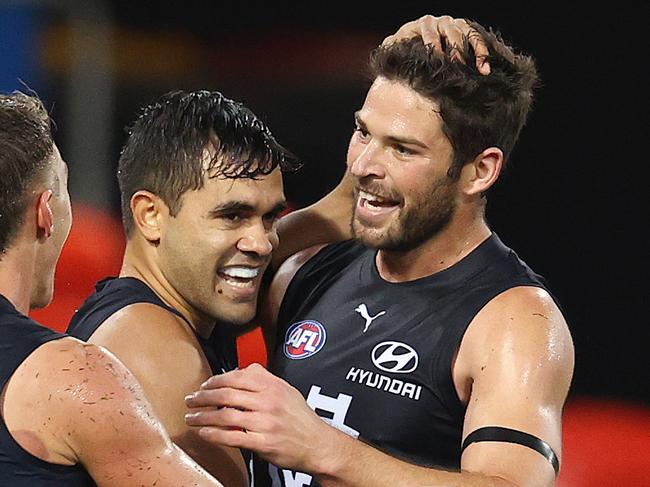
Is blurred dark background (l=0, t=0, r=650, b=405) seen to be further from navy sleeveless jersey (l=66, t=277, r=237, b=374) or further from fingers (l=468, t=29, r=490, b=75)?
navy sleeveless jersey (l=66, t=277, r=237, b=374)

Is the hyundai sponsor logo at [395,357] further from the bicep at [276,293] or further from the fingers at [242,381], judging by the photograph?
the fingers at [242,381]

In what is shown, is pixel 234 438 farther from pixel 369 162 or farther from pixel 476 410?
pixel 369 162

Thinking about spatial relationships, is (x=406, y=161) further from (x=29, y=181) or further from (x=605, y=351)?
(x=605, y=351)

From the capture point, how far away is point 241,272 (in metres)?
2.84

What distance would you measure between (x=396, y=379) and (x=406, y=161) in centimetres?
54

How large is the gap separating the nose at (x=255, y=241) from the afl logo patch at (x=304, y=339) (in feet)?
0.88

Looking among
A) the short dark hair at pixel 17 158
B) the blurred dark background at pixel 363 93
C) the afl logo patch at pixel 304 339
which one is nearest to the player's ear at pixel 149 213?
the afl logo patch at pixel 304 339

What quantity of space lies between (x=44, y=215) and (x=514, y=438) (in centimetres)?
108

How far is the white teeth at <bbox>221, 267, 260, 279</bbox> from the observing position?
2.83 m

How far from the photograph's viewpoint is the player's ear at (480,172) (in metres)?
2.91

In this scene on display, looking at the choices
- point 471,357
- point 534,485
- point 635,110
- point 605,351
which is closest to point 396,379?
point 471,357

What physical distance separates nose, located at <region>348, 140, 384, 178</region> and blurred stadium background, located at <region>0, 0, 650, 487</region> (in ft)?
9.19

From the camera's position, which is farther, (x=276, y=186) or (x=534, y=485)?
(x=276, y=186)

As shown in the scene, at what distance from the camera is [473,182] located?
292cm
